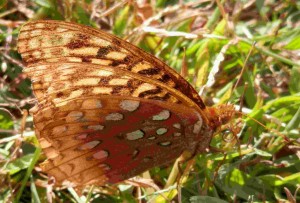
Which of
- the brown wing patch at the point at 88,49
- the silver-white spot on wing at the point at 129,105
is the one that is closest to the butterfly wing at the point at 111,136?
the silver-white spot on wing at the point at 129,105

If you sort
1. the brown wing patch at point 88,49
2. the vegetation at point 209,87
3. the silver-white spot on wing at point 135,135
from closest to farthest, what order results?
the brown wing patch at point 88,49 → the silver-white spot on wing at point 135,135 → the vegetation at point 209,87

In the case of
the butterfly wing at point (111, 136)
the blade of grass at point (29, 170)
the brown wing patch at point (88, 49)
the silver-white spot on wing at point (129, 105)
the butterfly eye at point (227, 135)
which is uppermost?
the brown wing patch at point (88, 49)

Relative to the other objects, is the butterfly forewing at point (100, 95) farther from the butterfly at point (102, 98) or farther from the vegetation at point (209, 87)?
the vegetation at point (209, 87)

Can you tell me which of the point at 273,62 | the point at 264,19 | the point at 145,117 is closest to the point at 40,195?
the point at 145,117

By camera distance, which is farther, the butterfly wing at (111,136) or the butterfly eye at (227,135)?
the butterfly eye at (227,135)

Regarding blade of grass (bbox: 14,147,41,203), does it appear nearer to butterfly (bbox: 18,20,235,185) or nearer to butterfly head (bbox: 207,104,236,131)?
butterfly (bbox: 18,20,235,185)

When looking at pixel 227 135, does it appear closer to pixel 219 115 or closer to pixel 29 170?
pixel 219 115

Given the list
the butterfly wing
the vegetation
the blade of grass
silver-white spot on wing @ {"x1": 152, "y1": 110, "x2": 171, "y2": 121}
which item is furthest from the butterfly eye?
the blade of grass
